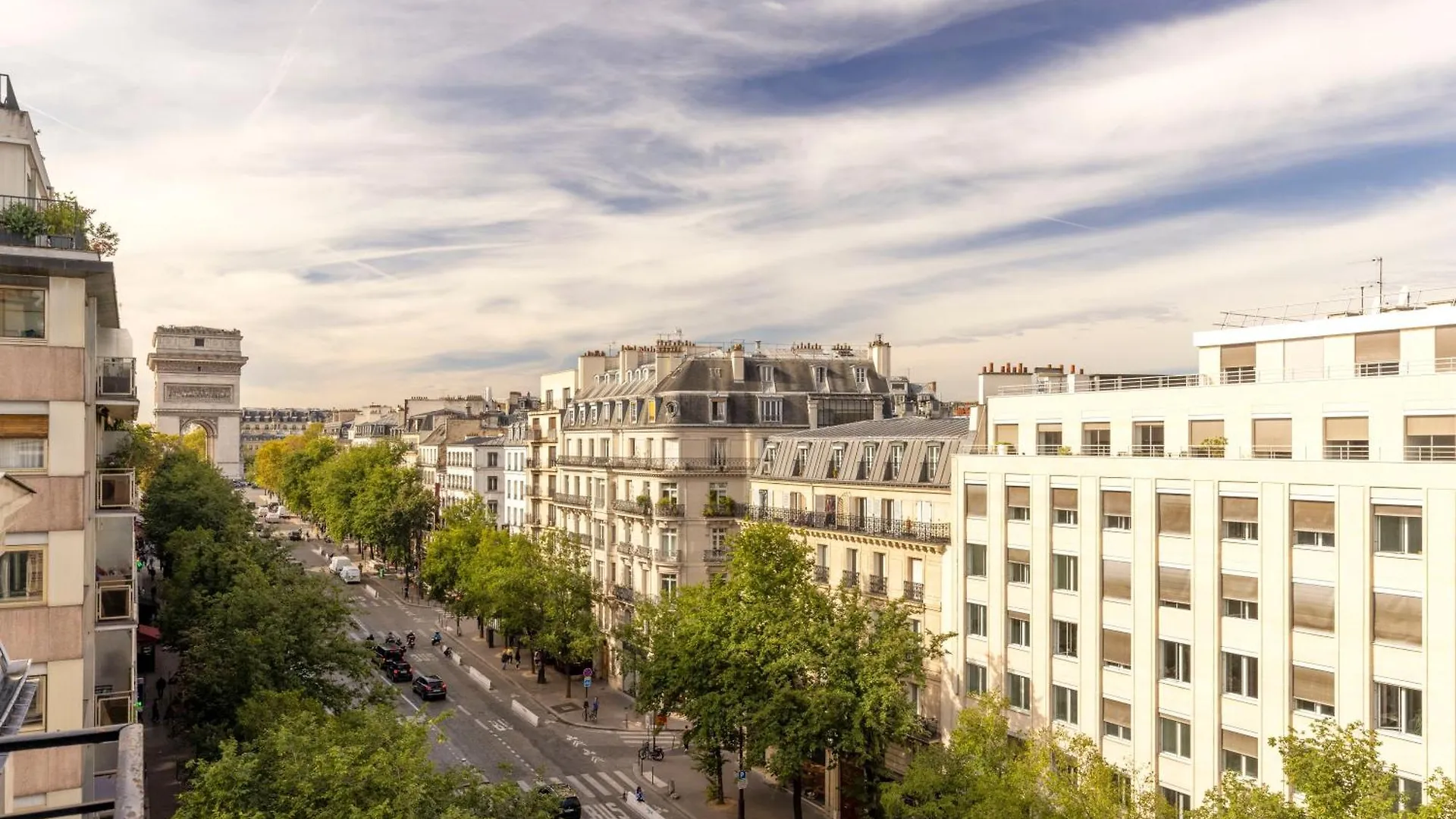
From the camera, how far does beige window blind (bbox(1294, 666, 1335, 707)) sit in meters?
30.9

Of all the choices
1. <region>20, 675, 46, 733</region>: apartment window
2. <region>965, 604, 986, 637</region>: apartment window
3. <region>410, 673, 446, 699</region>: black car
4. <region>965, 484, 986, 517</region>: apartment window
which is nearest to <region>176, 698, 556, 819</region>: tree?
<region>20, 675, 46, 733</region>: apartment window

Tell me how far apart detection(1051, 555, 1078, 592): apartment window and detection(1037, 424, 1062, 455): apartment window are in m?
3.97

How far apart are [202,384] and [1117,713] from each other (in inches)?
5090

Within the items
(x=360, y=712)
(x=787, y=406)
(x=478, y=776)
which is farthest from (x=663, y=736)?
(x=478, y=776)

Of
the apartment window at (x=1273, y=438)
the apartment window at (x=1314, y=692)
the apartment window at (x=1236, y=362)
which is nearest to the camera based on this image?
the apartment window at (x=1314, y=692)

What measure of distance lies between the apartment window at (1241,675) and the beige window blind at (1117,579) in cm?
386

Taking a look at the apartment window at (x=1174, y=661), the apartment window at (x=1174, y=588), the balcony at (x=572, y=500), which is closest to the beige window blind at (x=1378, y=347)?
the apartment window at (x=1174, y=588)

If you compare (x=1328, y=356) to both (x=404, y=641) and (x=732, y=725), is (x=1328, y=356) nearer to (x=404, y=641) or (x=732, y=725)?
(x=732, y=725)

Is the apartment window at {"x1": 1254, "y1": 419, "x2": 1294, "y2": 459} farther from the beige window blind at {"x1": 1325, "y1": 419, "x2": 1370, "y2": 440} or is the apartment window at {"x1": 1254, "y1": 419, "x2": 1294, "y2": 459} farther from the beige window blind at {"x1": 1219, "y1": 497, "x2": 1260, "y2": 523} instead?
the beige window blind at {"x1": 1219, "y1": 497, "x2": 1260, "y2": 523}

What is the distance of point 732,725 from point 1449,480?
26.4m

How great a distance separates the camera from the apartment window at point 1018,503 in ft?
135

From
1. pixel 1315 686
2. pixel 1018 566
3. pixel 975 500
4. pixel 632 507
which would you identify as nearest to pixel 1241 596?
pixel 1315 686

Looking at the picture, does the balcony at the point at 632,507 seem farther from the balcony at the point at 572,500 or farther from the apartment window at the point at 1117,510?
the apartment window at the point at 1117,510

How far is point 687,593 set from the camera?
49156 mm
